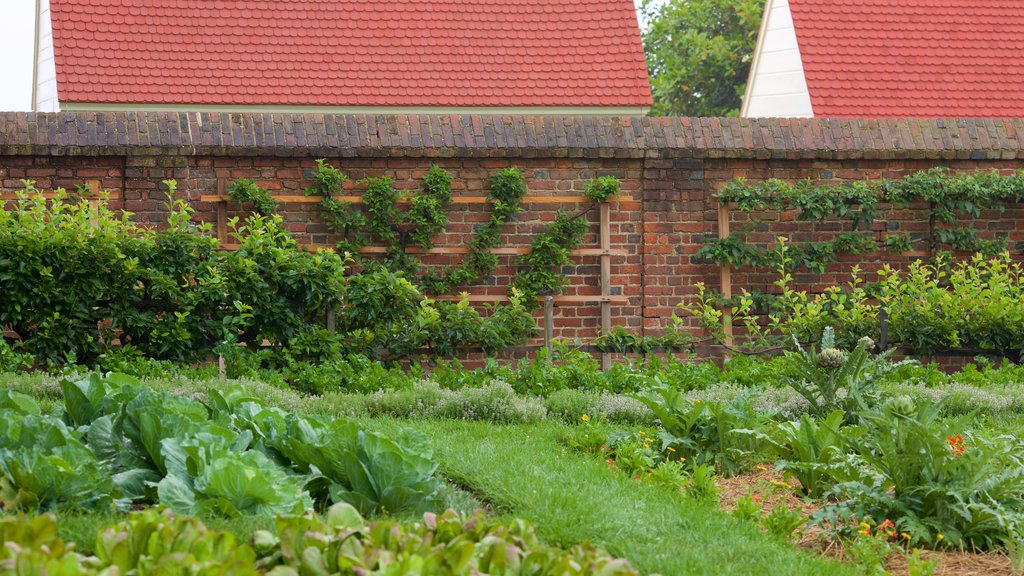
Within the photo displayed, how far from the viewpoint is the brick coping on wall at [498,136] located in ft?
30.3

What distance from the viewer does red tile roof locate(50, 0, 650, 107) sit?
48.1 feet

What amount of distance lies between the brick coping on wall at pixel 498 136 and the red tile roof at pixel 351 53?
16.6 ft

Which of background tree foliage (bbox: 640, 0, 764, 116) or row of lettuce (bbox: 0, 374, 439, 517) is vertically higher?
background tree foliage (bbox: 640, 0, 764, 116)

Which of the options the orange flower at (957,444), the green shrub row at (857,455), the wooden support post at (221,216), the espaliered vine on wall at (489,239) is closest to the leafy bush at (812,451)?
the green shrub row at (857,455)

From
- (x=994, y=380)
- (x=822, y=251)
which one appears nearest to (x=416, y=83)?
(x=822, y=251)

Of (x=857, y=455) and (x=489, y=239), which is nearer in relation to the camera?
(x=857, y=455)

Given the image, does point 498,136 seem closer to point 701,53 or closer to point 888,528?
point 888,528

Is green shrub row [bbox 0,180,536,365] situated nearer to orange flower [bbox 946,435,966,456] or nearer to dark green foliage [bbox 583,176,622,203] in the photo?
dark green foliage [bbox 583,176,622,203]

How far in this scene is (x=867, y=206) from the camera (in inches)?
395

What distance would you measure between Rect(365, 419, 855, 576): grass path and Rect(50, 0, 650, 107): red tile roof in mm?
10063

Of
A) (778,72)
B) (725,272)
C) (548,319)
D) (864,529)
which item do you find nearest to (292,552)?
(864,529)

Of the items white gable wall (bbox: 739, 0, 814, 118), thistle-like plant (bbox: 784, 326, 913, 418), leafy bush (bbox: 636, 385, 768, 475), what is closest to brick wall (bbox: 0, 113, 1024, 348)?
thistle-like plant (bbox: 784, 326, 913, 418)

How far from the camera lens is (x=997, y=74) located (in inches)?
627

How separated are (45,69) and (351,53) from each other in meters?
4.49
